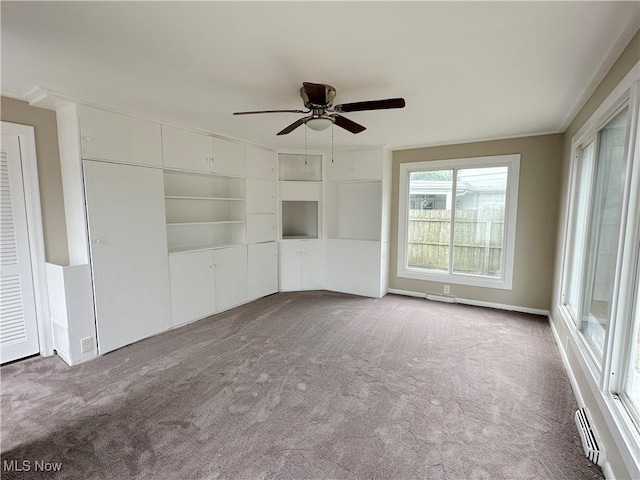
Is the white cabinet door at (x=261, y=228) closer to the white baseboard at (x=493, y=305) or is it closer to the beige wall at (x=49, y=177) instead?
the beige wall at (x=49, y=177)

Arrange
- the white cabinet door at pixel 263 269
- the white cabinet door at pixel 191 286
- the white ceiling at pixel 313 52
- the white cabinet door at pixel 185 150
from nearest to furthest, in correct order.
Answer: the white ceiling at pixel 313 52, the white cabinet door at pixel 185 150, the white cabinet door at pixel 191 286, the white cabinet door at pixel 263 269

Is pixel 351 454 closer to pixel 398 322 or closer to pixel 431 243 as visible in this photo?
pixel 398 322

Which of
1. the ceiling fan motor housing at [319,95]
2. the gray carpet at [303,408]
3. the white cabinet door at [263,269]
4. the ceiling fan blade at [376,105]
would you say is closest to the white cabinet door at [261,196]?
the white cabinet door at [263,269]

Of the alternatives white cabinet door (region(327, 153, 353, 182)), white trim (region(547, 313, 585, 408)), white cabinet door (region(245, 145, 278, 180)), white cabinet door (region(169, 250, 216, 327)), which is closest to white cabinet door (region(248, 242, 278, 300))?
white cabinet door (region(169, 250, 216, 327))

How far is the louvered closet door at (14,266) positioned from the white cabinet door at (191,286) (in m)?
1.22

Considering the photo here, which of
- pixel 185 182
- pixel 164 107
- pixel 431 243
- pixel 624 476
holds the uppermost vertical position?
pixel 164 107

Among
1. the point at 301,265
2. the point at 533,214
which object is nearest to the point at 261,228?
the point at 301,265

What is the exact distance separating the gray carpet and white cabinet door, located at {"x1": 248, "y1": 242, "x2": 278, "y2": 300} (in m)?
1.18

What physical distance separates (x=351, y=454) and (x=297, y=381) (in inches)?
32.5

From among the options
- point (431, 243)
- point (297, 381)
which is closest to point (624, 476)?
point (297, 381)

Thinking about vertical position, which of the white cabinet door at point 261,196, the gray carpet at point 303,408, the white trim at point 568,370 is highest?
the white cabinet door at point 261,196

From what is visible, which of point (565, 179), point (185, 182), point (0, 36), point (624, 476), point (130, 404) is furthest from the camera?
point (185, 182)

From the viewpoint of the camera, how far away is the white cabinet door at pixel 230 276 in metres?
4.10

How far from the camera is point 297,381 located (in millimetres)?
2533
